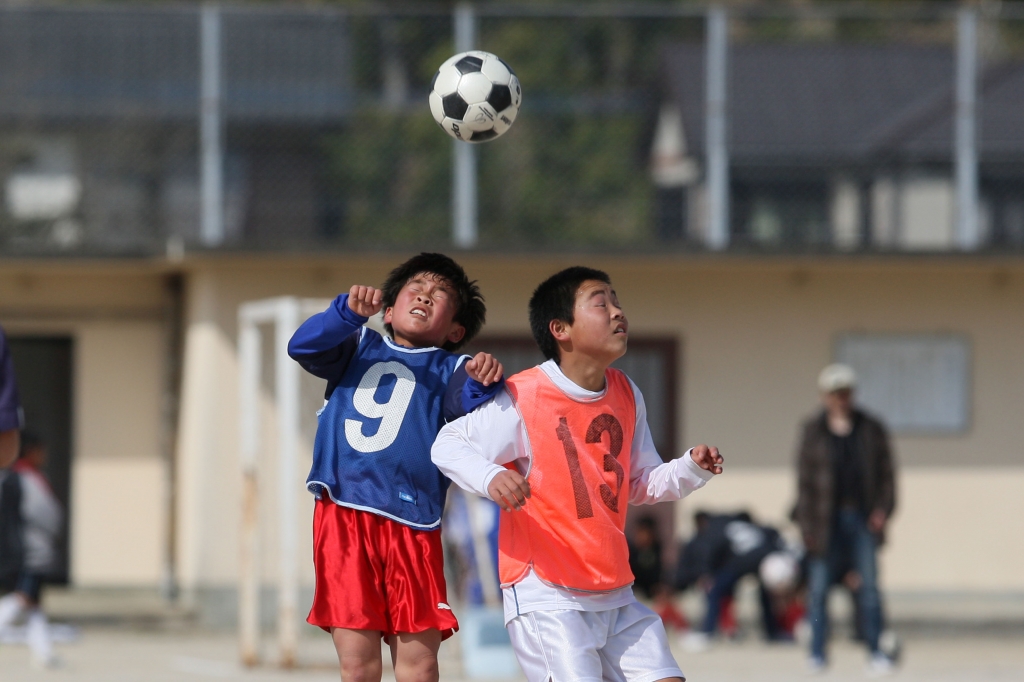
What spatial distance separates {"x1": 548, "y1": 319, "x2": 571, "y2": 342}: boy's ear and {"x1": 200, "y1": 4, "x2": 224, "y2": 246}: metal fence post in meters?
8.18

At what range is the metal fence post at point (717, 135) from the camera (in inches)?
512

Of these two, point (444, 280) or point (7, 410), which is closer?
point (444, 280)

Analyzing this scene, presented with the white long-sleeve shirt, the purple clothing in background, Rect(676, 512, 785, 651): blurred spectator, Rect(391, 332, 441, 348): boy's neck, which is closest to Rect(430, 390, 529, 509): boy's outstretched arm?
the white long-sleeve shirt

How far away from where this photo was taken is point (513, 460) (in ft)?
15.8

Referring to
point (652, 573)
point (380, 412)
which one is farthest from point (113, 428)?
point (380, 412)

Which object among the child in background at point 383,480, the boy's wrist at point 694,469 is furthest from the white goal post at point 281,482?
the boy's wrist at point 694,469

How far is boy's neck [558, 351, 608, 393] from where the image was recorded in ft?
16.0

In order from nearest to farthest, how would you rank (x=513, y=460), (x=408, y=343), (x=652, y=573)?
(x=513, y=460)
(x=408, y=343)
(x=652, y=573)

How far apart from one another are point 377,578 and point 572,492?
698mm

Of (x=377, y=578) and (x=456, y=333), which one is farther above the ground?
(x=456, y=333)

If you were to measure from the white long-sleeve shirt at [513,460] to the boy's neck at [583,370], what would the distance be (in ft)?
0.08

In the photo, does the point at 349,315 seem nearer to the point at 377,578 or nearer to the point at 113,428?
the point at 377,578

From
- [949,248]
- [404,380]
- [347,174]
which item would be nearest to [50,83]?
[347,174]

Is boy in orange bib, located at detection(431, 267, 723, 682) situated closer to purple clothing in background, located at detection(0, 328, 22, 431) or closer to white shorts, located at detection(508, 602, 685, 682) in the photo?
white shorts, located at detection(508, 602, 685, 682)
